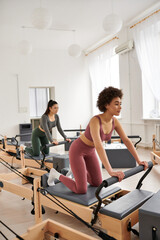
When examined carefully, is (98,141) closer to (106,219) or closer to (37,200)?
(106,219)

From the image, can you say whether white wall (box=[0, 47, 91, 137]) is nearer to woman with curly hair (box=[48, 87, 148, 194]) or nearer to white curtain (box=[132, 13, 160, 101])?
white curtain (box=[132, 13, 160, 101])

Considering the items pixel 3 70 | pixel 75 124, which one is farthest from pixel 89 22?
pixel 75 124

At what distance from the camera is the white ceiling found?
5.15m

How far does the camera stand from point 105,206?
1.86 meters

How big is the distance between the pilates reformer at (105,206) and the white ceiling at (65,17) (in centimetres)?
418

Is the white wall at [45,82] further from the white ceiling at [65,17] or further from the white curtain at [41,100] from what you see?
the white curtain at [41,100]

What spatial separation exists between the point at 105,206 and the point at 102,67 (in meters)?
6.64

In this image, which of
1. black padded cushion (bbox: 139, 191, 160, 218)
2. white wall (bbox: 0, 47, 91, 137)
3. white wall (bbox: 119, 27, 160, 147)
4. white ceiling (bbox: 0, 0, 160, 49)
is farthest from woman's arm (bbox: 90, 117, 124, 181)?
white wall (bbox: 0, 47, 91, 137)

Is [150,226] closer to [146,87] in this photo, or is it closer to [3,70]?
[146,87]

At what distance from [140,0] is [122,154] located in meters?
3.26

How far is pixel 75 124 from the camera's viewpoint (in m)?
9.20

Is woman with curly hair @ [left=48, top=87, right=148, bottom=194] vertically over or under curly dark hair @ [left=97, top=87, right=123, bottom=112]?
under

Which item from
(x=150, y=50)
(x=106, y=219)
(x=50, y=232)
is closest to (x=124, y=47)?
(x=150, y=50)

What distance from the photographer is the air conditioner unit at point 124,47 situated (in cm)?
632
